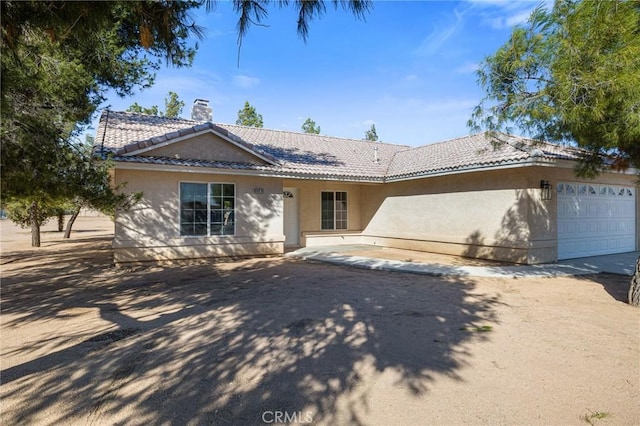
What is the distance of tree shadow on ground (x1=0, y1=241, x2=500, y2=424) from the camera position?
144 inches

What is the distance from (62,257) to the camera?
574 inches

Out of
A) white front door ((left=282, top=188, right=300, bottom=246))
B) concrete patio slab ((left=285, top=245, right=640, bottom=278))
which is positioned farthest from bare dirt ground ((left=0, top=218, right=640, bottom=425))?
white front door ((left=282, top=188, right=300, bottom=246))

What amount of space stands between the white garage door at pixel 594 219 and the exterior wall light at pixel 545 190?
2.78 feet

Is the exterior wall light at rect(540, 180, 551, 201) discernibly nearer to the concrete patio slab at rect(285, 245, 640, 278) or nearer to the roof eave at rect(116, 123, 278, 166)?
the concrete patio slab at rect(285, 245, 640, 278)

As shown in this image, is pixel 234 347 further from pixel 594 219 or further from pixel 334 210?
pixel 594 219

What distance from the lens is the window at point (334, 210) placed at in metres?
17.9

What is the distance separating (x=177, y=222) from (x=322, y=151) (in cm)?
892

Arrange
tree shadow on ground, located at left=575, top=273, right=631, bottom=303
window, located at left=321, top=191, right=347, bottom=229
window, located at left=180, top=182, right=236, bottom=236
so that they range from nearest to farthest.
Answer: tree shadow on ground, located at left=575, top=273, right=631, bottom=303, window, located at left=180, top=182, right=236, bottom=236, window, located at left=321, top=191, right=347, bottom=229

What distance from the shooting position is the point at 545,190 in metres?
12.0

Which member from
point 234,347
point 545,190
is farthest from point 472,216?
point 234,347

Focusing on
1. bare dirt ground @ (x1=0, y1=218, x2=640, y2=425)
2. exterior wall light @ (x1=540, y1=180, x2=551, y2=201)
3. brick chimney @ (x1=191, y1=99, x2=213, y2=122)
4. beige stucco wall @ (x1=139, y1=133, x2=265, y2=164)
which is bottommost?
bare dirt ground @ (x1=0, y1=218, x2=640, y2=425)

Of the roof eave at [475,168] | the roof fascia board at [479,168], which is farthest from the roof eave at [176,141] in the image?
the roof fascia board at [479,168]

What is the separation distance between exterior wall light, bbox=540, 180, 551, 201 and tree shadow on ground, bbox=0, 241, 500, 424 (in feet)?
15.5

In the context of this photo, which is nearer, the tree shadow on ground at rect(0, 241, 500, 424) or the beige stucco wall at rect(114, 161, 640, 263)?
the tree shadow on ground at rect(0, 241, 500, 424)
